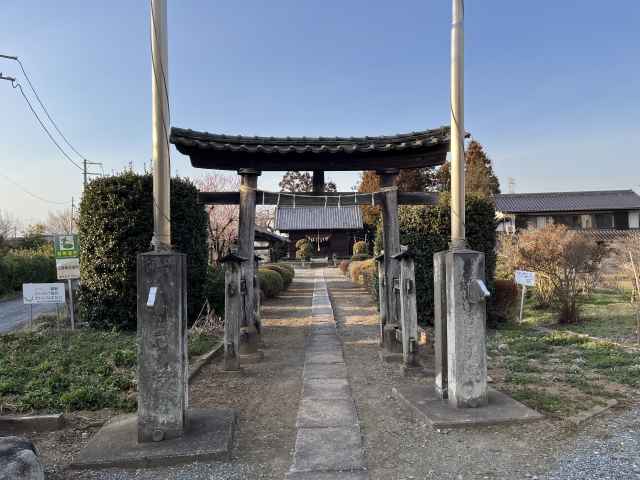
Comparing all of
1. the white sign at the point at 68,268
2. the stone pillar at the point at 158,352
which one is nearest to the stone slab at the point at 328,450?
the stone pillar at the point at 158,352

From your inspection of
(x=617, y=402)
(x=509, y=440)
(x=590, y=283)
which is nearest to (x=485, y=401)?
(x=509, y=440)

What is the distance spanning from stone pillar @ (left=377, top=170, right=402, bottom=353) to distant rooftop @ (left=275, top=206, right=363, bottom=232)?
34451 millimetres

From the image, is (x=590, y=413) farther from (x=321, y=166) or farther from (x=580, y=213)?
(x=580, y=213)

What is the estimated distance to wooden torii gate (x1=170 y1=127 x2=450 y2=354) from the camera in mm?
7316

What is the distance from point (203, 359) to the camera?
7.26 metres

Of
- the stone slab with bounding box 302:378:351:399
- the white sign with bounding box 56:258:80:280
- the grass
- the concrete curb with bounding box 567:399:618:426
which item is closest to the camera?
the concrete curb with bounding box 567:399:618:426

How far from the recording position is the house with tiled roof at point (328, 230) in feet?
142

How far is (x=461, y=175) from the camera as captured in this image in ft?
16.3

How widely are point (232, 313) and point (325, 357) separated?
1.89 meters

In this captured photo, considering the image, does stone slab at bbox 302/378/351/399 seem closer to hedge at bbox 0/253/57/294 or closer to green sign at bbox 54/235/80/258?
green sign at bbox 54/235/80/258

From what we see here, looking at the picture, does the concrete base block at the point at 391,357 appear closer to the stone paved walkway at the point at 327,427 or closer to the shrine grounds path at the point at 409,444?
the stone paved walkway at the point at 327,427

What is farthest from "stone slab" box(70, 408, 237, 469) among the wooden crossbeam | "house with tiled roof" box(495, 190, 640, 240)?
"house with tiled roof" box(495, 190, 640, 240)

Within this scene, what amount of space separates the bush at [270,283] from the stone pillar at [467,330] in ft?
37.3

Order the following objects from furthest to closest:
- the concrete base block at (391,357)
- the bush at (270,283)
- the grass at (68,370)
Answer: the bush at (270,283) < the concrete base block at (391,357) < the grass at (68,370)
